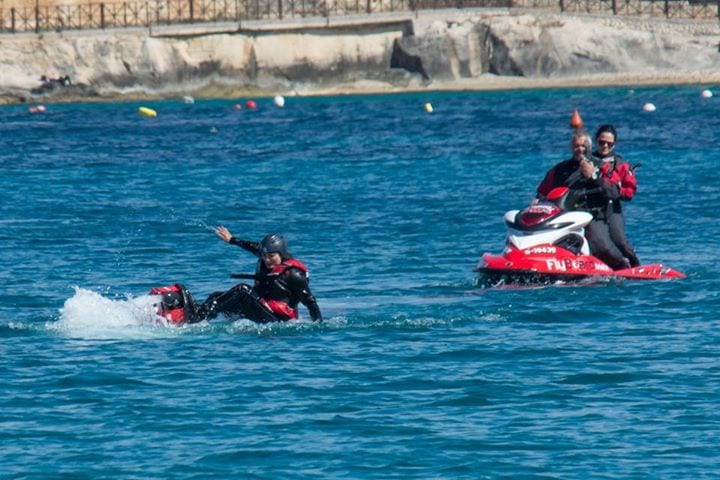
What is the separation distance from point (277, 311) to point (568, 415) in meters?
4.40

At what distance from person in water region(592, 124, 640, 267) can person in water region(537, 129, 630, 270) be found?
54mm

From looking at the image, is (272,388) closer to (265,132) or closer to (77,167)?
(77,167)

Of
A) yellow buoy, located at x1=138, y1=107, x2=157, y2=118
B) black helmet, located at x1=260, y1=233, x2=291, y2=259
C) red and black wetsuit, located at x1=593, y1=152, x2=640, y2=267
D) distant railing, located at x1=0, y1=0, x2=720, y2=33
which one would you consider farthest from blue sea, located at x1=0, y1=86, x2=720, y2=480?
distant railing, located at x1=0, y1=0, x2=720, y2=33

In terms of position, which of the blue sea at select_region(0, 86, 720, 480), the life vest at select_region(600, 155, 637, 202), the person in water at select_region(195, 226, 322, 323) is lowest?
the blue sea at select_region(0, 86, 720, 480)

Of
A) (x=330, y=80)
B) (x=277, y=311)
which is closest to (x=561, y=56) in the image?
(x=330, y=80)

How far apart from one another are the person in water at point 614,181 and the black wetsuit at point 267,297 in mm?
4615

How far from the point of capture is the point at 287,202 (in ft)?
101

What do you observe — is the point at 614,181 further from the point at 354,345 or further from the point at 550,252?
the point at 354,345

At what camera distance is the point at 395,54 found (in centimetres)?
7512

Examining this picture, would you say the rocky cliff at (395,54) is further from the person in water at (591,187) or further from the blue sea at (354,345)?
the person in water at (591,187)

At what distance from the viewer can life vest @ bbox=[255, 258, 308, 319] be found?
15914 mm

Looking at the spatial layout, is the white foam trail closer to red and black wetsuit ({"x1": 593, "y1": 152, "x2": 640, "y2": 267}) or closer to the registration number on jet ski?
the registration number on jet ski

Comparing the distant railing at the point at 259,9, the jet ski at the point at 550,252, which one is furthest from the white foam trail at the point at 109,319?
the distant railing at the point at 259,9

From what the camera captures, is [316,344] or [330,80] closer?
[316,344]
